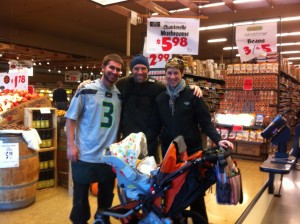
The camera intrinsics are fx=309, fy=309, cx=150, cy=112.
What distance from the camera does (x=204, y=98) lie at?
9516mm

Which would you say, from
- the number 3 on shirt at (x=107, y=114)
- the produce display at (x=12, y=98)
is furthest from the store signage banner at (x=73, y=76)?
the number 3 on shirt at (x=107, y=114)

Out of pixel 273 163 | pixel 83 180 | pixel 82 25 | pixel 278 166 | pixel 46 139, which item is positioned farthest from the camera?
pixel 82 25

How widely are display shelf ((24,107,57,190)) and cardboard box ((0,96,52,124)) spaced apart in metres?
0.11

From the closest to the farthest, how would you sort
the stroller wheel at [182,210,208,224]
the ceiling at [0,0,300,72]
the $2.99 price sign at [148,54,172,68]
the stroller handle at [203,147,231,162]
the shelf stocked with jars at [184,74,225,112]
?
the stroller handle at [203,147,231,162], the stroller wheel at [182,210,208,224], the $2.99 price sign at [148,54,172,68], the shelf stocked with jars at [184,74,225,112], the ceiling at [0,0,300,72]

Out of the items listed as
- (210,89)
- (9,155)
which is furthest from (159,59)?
(210,89)

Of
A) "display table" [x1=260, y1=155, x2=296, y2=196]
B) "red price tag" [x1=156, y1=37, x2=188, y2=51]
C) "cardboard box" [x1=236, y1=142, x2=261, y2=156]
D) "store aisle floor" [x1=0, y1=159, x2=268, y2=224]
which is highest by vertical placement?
"red price tag" [x1=156, y1=37, x2=188, y2=51]

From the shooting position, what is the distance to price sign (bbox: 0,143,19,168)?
3701 mm

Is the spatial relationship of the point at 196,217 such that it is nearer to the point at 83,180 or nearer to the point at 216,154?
the point at 216,154

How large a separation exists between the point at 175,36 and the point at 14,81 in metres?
3.29

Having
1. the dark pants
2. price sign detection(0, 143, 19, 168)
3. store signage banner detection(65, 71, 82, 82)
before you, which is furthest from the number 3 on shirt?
store signage banner detection(65, 71, 82, 82)

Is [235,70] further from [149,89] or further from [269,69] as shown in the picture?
[149,89]

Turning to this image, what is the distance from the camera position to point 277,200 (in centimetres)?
438

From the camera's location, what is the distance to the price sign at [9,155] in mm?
3701

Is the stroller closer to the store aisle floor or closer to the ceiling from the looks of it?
the store aisle floor
